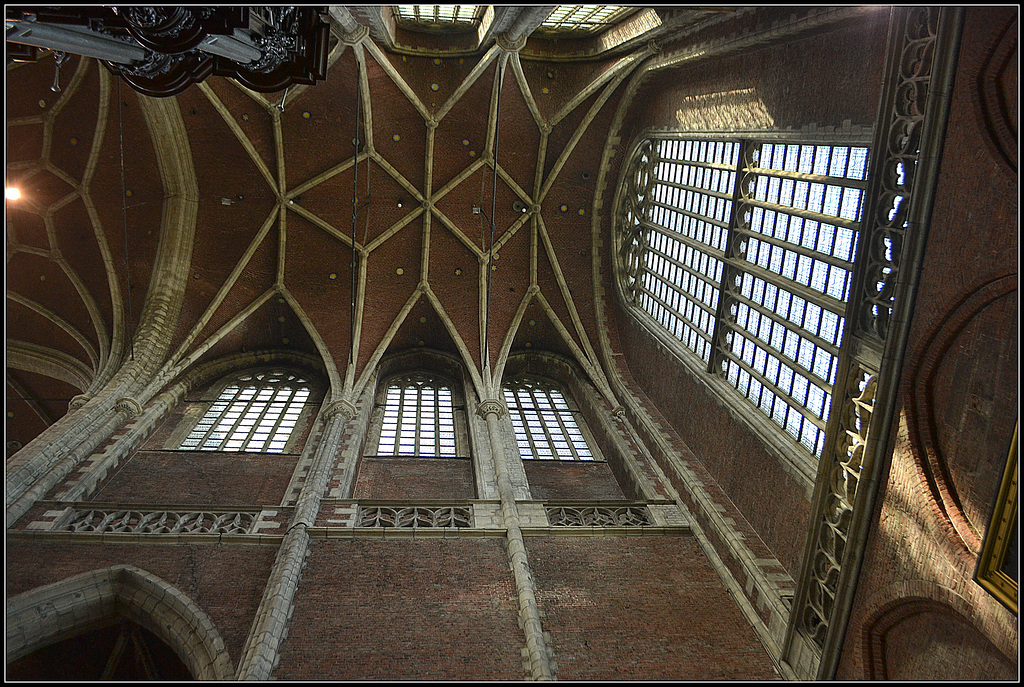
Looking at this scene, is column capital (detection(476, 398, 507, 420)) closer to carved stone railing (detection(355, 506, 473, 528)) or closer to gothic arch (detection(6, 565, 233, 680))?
carved stone railing (detection(355, 506, 473, 528))

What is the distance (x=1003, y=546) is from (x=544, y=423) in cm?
1240

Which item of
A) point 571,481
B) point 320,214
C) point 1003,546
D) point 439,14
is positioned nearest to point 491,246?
point 320,214

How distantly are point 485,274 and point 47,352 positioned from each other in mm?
12815

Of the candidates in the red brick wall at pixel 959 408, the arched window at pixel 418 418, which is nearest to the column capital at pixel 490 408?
the arched window at pixel 418 418

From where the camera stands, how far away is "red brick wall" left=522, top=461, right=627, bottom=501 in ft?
47.2

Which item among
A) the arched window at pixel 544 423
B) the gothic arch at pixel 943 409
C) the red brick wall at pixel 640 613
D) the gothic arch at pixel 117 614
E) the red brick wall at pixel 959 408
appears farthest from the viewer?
the arched window at pixel 544 423

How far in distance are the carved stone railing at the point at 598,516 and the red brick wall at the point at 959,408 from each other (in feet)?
16.0

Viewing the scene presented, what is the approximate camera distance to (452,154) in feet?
65.4

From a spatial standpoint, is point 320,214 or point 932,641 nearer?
point 932,641

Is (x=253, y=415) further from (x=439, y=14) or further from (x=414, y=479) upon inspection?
(x=439, y=14)

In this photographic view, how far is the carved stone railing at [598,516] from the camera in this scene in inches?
475

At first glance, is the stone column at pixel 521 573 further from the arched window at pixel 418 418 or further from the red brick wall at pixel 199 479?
the red brick wall at pixel 199 479

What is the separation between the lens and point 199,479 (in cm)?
1358

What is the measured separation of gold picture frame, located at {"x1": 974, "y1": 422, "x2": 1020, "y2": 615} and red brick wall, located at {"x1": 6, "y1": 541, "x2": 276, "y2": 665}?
8763 millimetres
